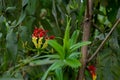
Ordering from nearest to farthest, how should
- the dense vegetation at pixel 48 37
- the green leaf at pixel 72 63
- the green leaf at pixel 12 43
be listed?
the green leaf at pixel 72 63, the dense vegetation at pixel 48 37, the green leaf at pixel 12 43

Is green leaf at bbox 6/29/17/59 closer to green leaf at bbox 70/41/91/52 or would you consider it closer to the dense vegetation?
the dense vegetation

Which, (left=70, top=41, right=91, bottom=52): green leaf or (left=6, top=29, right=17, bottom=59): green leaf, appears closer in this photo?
(left=70, top=41, right=91, bottom=52): green leaf

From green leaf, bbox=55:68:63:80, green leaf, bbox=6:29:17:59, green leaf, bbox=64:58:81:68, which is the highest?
green leaf, bbox=6:29:17:59

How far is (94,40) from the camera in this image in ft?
3.48

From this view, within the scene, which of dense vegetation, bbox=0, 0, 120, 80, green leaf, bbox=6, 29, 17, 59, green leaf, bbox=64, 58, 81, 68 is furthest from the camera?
green leaf, bbox=6, 29, 17, 59

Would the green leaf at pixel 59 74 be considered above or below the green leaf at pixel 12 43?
below

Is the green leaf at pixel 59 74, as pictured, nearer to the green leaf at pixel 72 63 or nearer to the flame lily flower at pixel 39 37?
the green leaf at pixel 72 63

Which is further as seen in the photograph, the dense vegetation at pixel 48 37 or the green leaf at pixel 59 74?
the dense vegetation at pixel 48 37

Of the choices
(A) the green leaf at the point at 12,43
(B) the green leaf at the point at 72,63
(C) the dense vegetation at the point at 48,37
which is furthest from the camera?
(A) the green leaf at the point at 12,43

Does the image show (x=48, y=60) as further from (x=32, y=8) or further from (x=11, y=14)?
(x=11, y=14)

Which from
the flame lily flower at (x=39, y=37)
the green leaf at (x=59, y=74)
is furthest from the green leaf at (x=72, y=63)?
the flame lily flower at (x=39, y=37)

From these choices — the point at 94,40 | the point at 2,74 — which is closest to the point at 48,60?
the point at 2,74

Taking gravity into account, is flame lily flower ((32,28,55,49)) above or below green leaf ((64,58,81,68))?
above

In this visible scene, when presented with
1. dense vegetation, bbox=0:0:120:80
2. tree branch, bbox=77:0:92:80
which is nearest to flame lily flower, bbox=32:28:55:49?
dense vegetation, bbox=0:0:120:80
